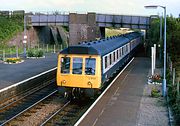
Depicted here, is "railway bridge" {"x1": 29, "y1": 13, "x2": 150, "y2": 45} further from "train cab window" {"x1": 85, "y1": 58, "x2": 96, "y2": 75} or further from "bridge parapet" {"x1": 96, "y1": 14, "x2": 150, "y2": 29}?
"train cab window" {"x1": 85, "y1": 58, "x2": 96, "y2": 75}

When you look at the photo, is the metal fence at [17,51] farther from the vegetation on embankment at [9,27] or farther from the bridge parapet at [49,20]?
the bridge parapet at [49,20]

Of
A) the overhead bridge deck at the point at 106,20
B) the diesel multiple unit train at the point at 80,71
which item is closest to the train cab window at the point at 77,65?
the diesel multiple unit train at the point at 80,71

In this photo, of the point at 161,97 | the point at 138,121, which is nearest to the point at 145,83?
the point at 161,97

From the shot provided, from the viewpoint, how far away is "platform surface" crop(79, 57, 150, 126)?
565 inches

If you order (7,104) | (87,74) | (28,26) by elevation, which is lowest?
(7,104)

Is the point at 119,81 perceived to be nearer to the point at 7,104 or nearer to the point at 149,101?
the point at 149,101

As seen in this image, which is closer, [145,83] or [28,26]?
[145,83]

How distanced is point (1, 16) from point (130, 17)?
23.2 metres

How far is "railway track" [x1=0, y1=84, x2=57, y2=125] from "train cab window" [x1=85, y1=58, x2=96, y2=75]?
346 centimetres

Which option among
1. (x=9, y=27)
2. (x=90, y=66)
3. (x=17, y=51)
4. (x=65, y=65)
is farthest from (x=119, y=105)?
(x=9, y=27)

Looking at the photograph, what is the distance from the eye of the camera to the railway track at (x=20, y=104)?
53.3 feet

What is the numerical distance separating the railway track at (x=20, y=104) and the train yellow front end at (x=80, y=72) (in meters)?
2.35

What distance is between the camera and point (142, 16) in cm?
5775

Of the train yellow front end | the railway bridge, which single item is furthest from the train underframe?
the railway bridge
